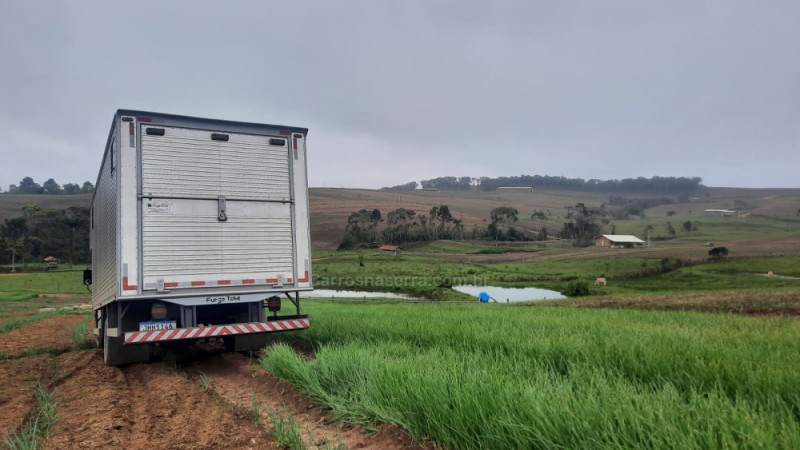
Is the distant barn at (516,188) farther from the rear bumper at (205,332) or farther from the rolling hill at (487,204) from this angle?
the rear bumper at (205,332)

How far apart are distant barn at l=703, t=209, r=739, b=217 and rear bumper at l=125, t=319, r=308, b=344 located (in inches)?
4325

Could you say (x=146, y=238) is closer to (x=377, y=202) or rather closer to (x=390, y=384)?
(x=390, y=384)

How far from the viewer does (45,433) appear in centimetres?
550

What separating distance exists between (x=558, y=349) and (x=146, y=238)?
656 cm

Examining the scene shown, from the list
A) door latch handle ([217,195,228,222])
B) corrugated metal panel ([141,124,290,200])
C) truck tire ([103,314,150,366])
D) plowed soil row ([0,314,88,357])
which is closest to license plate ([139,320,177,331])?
truck tire ([103,314,150,366])

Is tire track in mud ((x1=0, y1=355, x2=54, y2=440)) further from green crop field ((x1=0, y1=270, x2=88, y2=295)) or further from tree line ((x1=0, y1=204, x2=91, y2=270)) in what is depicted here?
tree line ((x1=0, y1=204, x2=91, y2=270))

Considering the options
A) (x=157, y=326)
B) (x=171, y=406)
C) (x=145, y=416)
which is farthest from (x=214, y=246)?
(x=145, y=416)

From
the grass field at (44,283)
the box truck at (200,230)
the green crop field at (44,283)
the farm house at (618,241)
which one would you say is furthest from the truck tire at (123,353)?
the farm house at (618,241)

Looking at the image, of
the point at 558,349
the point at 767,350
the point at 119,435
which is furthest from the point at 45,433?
the point at 767,350

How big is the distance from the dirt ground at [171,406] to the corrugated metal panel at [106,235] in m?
1.53

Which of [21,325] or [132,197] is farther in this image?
[21,325]

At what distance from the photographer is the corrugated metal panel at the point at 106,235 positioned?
9164mm

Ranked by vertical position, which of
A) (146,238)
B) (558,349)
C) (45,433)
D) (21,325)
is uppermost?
(146,238)

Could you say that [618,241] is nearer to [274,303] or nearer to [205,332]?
[274,303]
